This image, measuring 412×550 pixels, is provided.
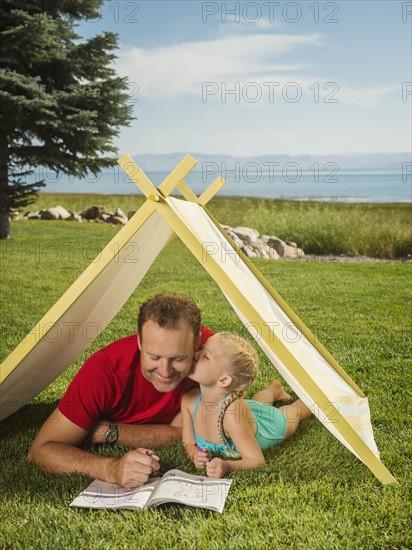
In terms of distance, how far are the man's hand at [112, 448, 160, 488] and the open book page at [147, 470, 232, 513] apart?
0.09 meters

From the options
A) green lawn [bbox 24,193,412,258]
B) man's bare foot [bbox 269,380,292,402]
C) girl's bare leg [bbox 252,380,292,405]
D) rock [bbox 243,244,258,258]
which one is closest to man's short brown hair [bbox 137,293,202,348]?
girl's bare leg [bbox 252,380,292,405]

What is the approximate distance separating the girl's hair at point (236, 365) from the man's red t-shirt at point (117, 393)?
0.27m

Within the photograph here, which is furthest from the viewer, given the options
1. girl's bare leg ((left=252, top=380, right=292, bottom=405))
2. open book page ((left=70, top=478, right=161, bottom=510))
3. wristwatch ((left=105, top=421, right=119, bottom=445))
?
girl's bare leg ((left=252, top=380, right=292, bottom=405))

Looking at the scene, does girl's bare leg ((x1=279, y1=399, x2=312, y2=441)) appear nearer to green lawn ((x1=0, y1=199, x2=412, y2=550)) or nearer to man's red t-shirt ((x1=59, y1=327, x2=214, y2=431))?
green lawn ((x1=0, y1=199, x2=412, y2=550))

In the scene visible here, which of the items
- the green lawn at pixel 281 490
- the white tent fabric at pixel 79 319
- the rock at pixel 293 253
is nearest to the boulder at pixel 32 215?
the rock at pixel 293 253

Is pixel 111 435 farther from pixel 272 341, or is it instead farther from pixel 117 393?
pixel 272 341

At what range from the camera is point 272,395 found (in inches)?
183

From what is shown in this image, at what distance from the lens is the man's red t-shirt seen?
3.62 m

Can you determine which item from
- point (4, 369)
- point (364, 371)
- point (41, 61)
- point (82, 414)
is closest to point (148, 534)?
point (82, 414)

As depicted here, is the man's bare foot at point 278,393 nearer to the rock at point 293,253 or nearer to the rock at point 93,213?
the rock at point 293,253

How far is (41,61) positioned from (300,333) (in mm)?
13194

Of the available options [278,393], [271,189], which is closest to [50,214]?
[278,393]

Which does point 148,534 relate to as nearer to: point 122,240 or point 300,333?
point 122,240

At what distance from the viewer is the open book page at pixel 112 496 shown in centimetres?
311
